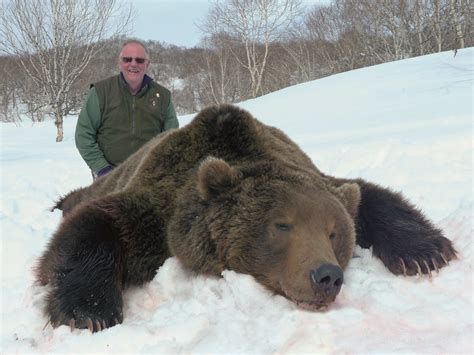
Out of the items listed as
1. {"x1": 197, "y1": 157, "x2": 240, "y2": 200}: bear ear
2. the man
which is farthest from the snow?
the man

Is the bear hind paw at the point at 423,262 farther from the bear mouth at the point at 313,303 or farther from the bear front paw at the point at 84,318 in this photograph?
the bear front paw at the point at 84,318

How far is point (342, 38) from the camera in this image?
30922 mm

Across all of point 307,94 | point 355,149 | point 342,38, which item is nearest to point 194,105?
point 342,38

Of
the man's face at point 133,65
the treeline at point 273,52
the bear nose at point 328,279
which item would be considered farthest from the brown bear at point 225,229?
the treeline at point 273,52

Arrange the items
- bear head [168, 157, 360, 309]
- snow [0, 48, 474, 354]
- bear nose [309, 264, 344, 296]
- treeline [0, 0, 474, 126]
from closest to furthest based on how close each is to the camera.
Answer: snow [0, 48, 474, 354] < bear nose [309, 264, 344, 296] < bear head [168, 157, 360, 309] < treeline [0, 0, 474, 126]

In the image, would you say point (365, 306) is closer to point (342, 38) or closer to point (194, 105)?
point (342, 38)

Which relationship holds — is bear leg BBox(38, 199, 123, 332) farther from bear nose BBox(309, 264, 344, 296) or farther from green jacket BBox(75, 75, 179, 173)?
green jacket BBox(75, 75, 179, 173)

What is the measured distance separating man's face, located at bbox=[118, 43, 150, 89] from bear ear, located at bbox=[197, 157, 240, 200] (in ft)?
8.22

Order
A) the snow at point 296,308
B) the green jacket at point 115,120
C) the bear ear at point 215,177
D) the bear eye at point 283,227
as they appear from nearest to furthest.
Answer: the snow at point 296,308
the bear eye at point 283,227
the bear ear at point 215,177
the green jacket at point 115,120

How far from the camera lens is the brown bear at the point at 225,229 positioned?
189cm

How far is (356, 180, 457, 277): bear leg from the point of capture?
7.32 ft

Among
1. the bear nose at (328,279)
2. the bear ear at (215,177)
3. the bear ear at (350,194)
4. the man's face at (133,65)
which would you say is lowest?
the bear nose at (328,279)

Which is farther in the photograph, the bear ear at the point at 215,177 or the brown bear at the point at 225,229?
the bear ear at the point at 215,177

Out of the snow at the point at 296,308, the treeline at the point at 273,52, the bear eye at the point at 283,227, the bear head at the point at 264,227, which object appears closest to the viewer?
the snow at the point at 296,308
